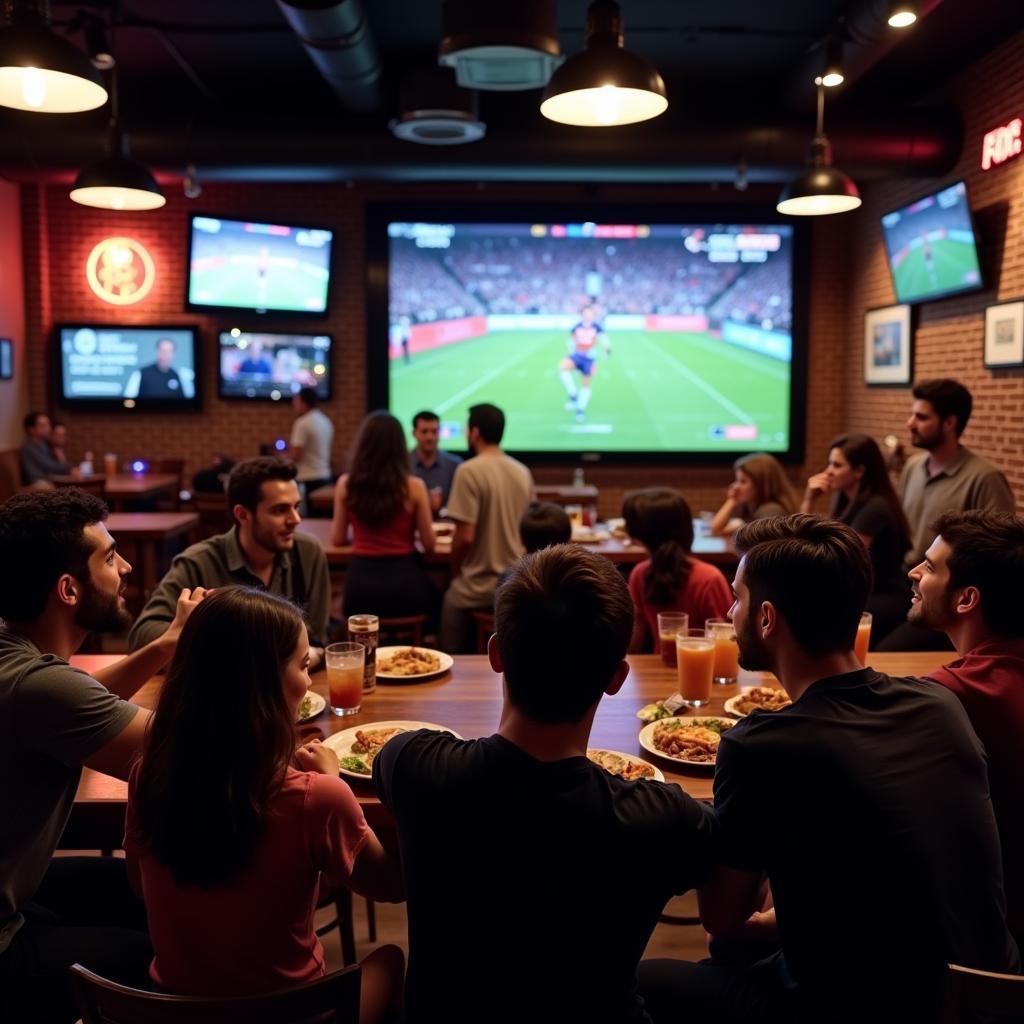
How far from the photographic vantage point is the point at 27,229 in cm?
855

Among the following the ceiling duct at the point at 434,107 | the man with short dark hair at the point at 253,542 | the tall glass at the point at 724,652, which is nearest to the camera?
the tall glass at the point at 724,652

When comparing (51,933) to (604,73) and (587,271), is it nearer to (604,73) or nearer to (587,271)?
(604,73)

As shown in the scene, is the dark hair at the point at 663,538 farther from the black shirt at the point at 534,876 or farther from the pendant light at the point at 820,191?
the pendant light at the point at 820,191

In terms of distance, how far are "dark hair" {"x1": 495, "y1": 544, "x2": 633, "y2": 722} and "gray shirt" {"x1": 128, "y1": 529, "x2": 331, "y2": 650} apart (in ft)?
4.31

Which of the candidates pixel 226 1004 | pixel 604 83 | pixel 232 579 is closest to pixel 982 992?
pixel 226 1004

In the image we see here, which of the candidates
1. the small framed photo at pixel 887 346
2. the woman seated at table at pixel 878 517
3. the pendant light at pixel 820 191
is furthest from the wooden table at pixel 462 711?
the small framed photo at pixel 887 346

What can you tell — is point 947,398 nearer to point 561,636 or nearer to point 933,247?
point 933,247

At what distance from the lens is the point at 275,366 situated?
28.8 feet

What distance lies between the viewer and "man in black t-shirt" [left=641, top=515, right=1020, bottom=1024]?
1.39m

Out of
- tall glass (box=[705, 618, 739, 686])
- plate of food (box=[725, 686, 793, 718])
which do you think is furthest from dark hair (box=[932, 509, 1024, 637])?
tall glass (box=[705, 618, 739, 686])

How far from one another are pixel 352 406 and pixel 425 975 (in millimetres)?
7817

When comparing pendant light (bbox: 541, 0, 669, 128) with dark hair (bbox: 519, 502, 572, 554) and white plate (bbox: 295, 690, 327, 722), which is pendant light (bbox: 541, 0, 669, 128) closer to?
dark hair (bbox: 519, 502, 572, 554)

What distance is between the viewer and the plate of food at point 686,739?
78.5 inches

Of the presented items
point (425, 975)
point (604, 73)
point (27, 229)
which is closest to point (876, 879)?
point (425, 975)
